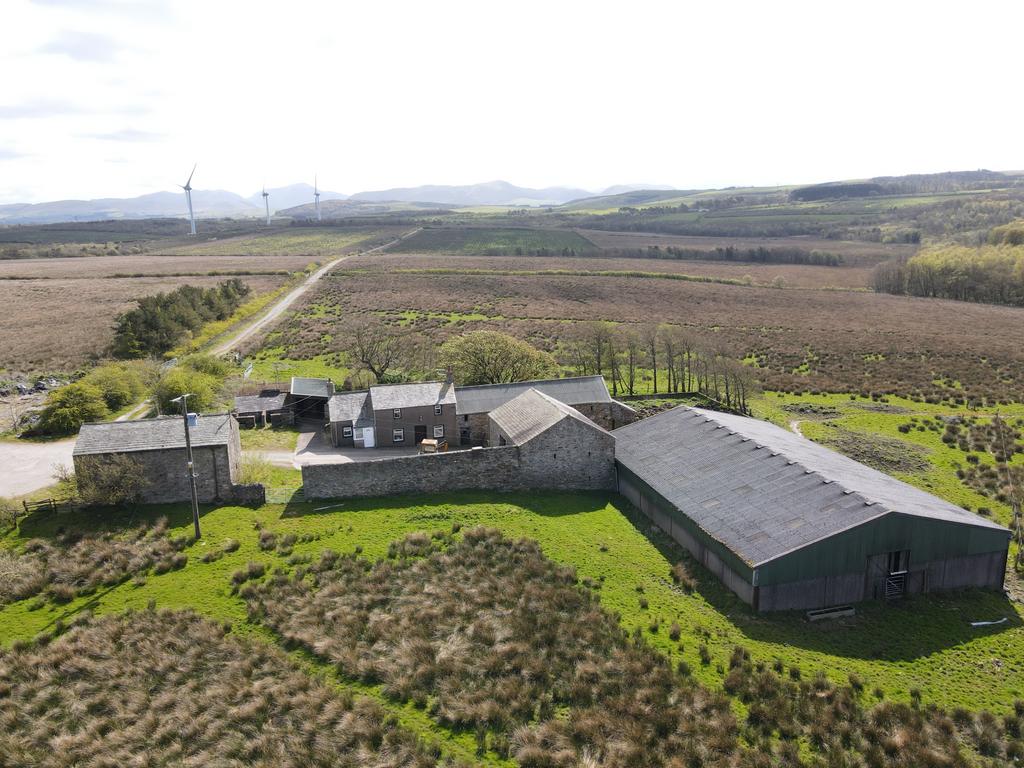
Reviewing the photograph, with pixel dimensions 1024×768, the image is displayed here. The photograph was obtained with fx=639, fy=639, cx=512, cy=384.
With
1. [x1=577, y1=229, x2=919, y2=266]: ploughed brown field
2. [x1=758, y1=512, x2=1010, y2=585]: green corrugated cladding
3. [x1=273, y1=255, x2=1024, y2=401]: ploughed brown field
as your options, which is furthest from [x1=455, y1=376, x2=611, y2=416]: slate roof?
[x1=577, y1=229, x2=919, y2=266]: ploughed brown field

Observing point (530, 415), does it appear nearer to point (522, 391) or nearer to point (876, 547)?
point (522, 391)

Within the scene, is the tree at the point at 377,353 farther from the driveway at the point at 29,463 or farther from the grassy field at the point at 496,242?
the grassy field at the point at 496,242

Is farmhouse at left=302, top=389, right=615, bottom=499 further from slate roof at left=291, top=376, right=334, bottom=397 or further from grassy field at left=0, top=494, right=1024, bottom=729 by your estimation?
slate roof at left=291, top=376, right=334, bottom=397

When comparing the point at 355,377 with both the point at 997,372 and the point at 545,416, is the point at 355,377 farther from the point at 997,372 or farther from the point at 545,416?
the point at 997,372

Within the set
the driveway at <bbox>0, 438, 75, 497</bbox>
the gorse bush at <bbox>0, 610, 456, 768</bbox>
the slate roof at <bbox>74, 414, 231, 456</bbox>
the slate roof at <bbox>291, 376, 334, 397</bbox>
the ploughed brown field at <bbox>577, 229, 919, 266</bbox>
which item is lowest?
the gorse bush at <bbox>0, 610, 456, 768</bbox>

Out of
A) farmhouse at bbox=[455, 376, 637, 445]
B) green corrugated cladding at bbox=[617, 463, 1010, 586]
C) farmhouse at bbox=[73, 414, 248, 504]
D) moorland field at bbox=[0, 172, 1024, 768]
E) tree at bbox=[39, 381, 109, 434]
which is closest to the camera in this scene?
moorland field at bbox=[0, 172, 1024, 768]

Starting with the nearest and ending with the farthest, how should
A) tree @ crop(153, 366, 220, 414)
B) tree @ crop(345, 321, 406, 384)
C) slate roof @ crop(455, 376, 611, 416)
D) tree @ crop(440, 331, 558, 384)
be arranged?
1. slate roof @ crop(455, 376, 611, 416)
2. tree @ crop(153, 366, 220, 414)
3. tree @ crop(440, 331, 558, 384)
4. tree @ crop(345, 321, 406, 384)

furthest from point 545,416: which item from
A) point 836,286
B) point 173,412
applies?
point 836,286
